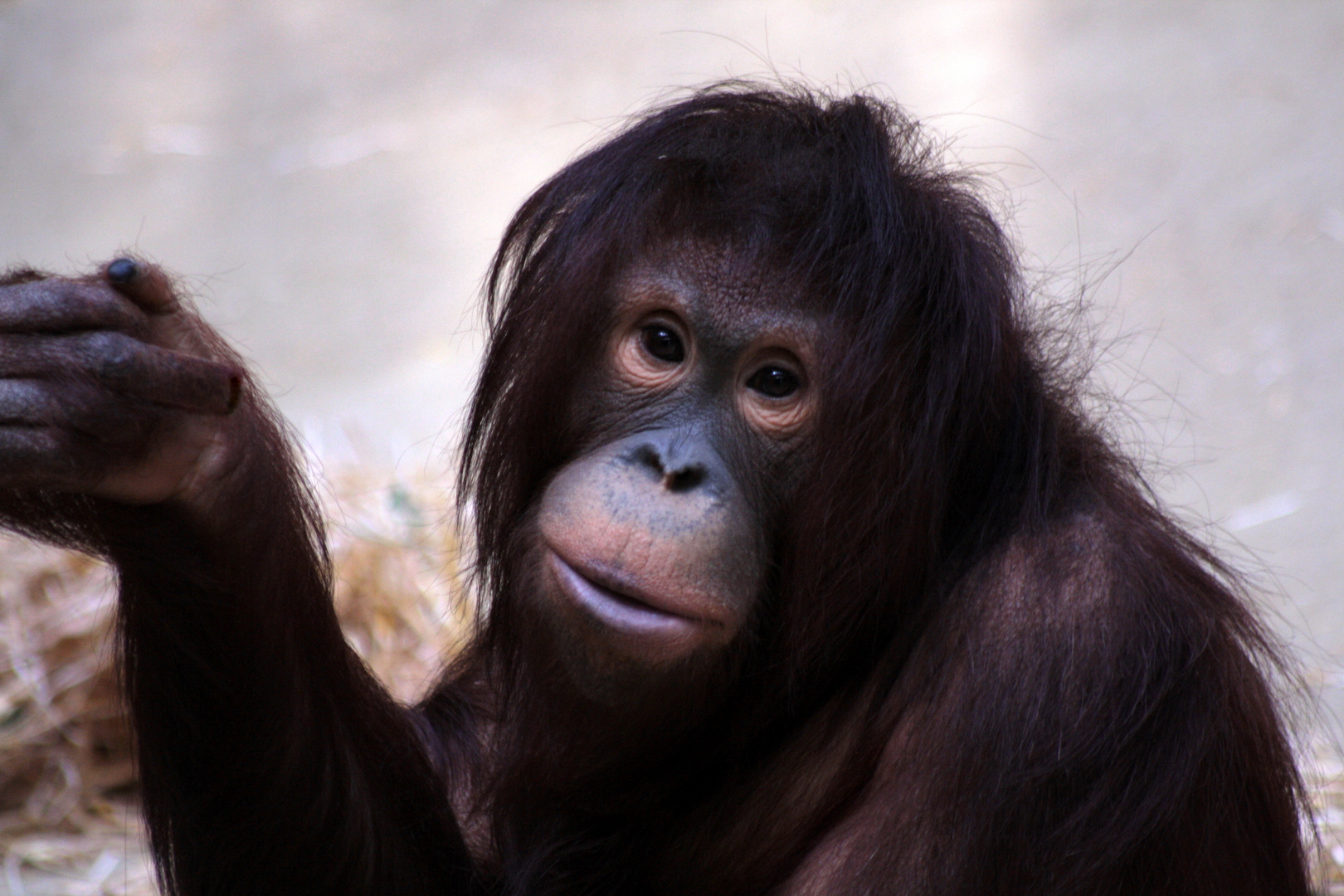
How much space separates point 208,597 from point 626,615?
68 cm

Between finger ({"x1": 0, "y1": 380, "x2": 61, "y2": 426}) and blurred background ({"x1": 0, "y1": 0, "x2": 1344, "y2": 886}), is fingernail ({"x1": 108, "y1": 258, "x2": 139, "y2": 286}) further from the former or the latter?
blurred background ({"x1": 0, "y1": 0, "x2": 1344, "y2": 886})

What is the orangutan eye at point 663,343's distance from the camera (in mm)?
2484

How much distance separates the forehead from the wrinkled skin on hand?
0.70 meters

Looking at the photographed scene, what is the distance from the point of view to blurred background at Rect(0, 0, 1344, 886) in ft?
18.3

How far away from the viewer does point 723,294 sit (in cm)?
245

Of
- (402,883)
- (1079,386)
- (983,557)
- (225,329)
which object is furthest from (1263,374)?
(225,329)

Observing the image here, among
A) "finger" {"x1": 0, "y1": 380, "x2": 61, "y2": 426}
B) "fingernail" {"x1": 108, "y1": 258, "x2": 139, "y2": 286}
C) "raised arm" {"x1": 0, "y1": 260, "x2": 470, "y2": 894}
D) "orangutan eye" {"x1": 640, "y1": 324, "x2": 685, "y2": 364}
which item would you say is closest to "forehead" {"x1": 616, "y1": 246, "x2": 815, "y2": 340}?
"orangutan eye" {"x1": 640, "y1": 324, "x2": 685, "y2": 364}

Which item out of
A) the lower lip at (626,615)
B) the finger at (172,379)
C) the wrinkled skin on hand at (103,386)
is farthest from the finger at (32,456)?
the lower lip at (626,615)

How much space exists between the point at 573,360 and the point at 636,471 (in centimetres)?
36

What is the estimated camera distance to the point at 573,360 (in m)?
2.57

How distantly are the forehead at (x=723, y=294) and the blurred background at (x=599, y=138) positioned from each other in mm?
2424

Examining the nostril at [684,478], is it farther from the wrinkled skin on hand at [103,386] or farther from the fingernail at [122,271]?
the fingernail at [122,271]

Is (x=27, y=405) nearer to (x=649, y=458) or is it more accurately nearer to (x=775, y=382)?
(x=649, y=458)

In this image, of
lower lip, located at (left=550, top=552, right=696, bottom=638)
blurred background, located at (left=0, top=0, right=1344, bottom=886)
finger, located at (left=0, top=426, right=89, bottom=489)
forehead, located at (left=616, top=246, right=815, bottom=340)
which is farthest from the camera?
blurred background, located at (left=0, top=0, right=1344, bottom=886)
